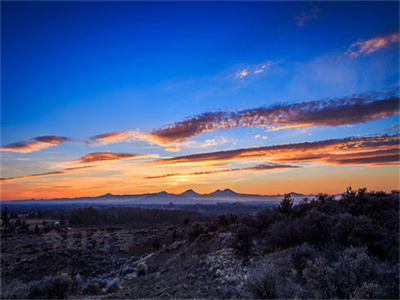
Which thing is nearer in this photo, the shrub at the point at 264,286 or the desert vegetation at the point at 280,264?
the shrub at the point at 264,286

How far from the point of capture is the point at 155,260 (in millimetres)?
19781

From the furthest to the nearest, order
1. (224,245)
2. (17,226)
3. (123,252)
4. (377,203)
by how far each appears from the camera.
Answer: (17,226) → (123,252) → (224,245) → (377,203)

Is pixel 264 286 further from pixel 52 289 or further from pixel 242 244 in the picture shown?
pixel 52 289

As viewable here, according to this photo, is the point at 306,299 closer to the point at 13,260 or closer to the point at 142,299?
the point at 142,299

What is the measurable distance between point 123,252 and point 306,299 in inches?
974

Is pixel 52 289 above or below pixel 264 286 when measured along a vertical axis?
below

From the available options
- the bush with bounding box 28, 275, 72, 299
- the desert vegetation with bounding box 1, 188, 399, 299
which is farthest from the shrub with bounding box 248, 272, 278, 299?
the bush with bounding box 28, 275, 72, 299

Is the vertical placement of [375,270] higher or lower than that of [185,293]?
higher

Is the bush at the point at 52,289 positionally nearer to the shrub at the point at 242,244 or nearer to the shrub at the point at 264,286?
the shrub at the point at 242,244

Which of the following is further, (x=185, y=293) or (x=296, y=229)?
(x=296, y=229)

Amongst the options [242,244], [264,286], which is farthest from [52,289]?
[264,286]

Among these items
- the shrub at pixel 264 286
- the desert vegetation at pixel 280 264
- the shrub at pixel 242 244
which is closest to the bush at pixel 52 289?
the desert vegetation at pixel 280 264

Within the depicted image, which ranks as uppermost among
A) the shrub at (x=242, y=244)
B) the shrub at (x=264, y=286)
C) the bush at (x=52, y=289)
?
the shrub at (x=264, y=286)

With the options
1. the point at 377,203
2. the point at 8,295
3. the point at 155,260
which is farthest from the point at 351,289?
the point at 155,260
